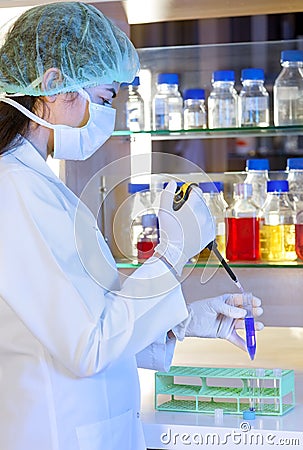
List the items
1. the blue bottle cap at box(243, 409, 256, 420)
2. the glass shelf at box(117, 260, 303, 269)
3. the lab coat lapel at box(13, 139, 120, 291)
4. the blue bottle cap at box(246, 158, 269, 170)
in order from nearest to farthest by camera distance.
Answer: the lab coat lapel at box(13, 139, 120, 291) → the blue bottle cap at box(243, 409, 256, 420) → the glass shelf at box(117, 260, 303, 269) → the blue bottle cap at box(246, 158, 269, 170)

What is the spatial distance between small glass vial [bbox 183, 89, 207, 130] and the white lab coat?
1.59 ft

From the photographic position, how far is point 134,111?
6.12ft

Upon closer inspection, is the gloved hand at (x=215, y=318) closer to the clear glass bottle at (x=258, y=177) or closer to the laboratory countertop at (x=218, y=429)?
the laboratory countertop at (x=218, y=429)

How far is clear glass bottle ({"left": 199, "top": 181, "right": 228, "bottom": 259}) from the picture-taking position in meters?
1.82

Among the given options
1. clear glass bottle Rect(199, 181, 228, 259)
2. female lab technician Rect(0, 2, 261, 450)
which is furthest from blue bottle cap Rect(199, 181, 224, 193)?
female lab technician Rect(0, 2, 261, 450)

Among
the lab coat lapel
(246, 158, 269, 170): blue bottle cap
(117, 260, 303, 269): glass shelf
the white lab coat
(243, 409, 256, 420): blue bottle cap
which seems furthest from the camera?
(246, 158, 269, 170): blue bottle cap

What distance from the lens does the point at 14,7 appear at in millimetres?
1729

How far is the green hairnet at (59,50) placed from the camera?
4.56ft

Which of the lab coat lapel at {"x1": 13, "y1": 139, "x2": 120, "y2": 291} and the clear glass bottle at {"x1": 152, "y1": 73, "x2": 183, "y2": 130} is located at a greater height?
the clear glass bottle at {"x1": 152, "y1": 73, "x2": 183, "y2": 130}

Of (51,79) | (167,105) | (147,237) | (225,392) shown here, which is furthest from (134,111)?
(225,392)

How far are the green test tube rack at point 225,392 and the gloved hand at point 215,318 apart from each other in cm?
7

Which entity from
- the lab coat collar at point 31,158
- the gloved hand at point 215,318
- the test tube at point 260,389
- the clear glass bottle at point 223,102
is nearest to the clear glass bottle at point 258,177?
the clear glass bottle at point 223,102

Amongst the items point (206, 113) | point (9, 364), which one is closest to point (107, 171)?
point (206, 113)

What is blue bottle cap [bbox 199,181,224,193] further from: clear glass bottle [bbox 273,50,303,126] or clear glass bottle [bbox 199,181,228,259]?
clear glass bottle [bbox 273,50,303,126]
